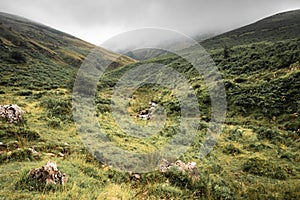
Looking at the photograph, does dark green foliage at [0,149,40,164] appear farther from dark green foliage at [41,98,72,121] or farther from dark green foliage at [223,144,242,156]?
dark green foliage at [223,144,242,156]

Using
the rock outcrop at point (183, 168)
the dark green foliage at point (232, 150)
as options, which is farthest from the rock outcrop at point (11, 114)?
the dark green foliage at point (232, 150)

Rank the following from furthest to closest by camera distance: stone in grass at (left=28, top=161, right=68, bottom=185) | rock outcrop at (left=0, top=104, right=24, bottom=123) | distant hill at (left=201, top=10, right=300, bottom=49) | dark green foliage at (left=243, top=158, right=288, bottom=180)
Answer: distant hill at (left=201, top=10, right=300, bottom=49)
rock outcrop at (left=0, top=104, right=24, bottom=123)
dark green foliage at (left=243, top=158, right=288, bottom=180)
stone in grass at (left=28, top=161, right=68, bottom=185)

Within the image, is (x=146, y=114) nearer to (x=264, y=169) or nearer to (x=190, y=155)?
(x=190, y=155)

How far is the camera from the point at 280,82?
22719 millimetres

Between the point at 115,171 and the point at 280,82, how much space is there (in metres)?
21.1

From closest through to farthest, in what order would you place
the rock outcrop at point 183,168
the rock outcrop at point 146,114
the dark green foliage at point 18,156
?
1. the dark green foliage at point 18,156
2. the rock outcrop at point 183,168
3. the rock outcrop at point 146,114

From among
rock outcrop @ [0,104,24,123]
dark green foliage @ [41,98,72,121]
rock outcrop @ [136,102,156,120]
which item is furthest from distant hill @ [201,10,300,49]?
rock outcrop @ [0,104,24,123]

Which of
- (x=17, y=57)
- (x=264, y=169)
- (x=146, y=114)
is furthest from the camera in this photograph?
(x=17, y=57)

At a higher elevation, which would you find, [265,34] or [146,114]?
[265,34]

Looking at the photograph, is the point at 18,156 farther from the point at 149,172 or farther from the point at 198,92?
the point at 198,92

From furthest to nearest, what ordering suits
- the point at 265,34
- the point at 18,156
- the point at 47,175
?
1. the point at 265,34
2. the point at 18,156
3. the point at 47,175

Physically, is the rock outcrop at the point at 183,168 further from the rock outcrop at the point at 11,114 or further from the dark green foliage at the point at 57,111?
the rock outcrop at the point at 11,114

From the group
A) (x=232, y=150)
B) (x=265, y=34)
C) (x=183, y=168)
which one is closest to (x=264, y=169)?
(x=232, y=150)

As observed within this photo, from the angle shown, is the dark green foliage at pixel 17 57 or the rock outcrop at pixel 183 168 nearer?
the rock outcrop at pixel 183 168
